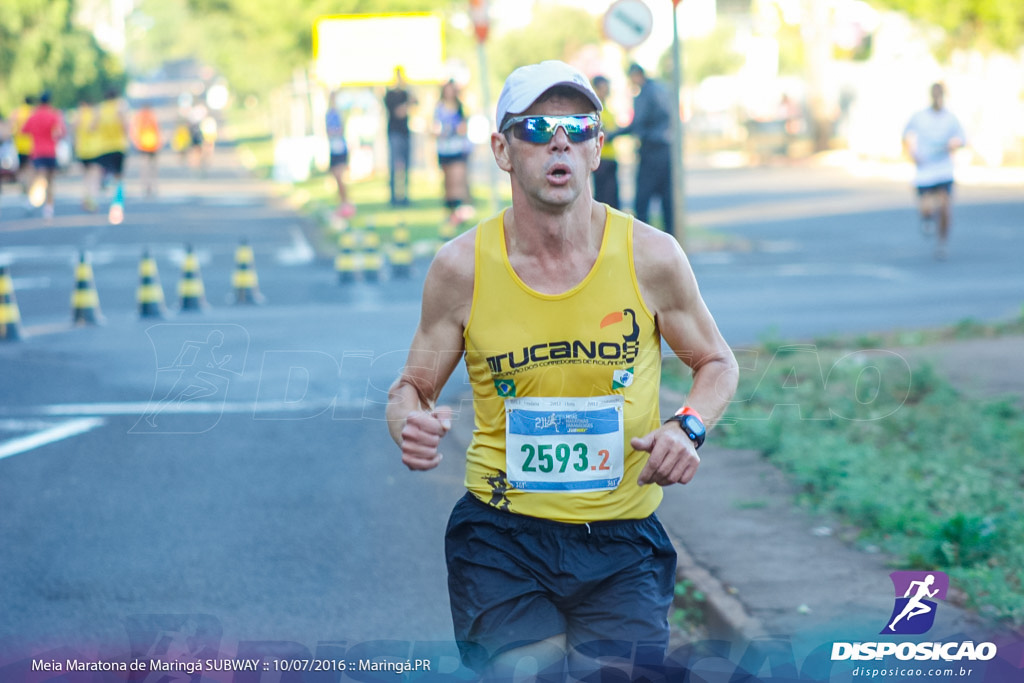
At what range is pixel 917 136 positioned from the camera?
18.2m

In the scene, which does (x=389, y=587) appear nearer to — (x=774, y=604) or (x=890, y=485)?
(x=774, y=604)

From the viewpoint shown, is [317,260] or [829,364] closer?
[829,364]

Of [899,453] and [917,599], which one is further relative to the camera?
[899,453]

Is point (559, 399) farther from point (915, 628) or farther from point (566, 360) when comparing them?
point (915, 628)

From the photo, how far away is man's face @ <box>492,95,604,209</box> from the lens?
329 centimetres

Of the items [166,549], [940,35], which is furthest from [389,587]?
[940,35]

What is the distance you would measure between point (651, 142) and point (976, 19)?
31361mm

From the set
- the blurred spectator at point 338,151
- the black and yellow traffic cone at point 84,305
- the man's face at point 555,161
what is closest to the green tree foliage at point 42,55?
the blurred spectator at point 338,151

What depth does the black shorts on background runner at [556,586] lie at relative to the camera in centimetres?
334

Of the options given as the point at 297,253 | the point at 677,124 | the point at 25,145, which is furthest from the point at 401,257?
the point at 25,145

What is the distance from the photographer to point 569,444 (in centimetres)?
344

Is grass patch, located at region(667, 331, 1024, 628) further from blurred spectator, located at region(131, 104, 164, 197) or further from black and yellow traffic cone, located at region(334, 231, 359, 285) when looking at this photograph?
blurred spectator, located at region(131, 104, 164, 197)

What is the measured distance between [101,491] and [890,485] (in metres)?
4.14

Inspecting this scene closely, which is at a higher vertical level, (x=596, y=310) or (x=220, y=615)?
(x=596, y=310)
